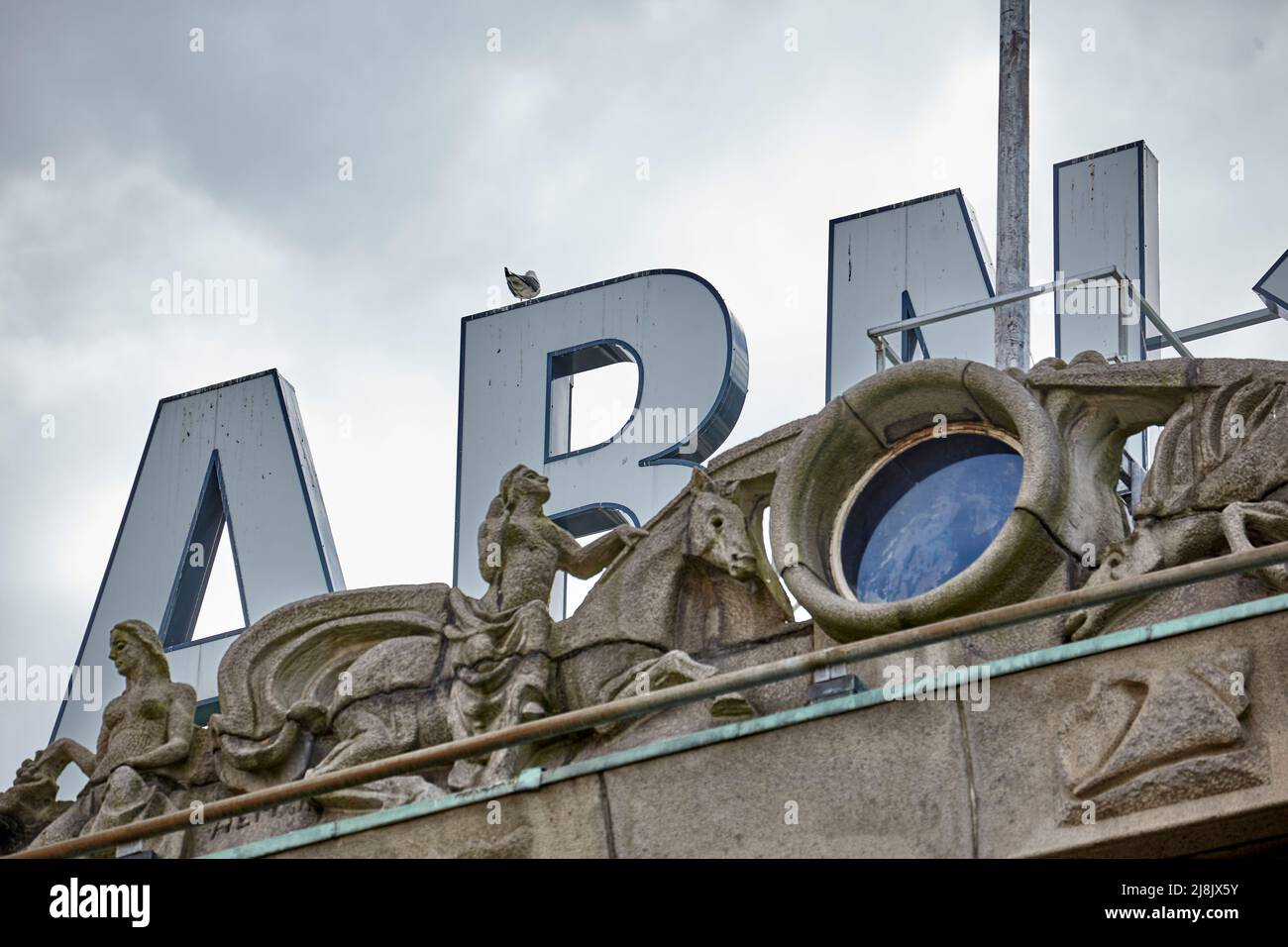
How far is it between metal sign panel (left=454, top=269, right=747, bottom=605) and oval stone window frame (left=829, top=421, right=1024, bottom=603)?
11.0 ft

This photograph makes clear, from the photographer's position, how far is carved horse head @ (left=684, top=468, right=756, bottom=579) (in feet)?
53.6

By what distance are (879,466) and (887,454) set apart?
0.29ft

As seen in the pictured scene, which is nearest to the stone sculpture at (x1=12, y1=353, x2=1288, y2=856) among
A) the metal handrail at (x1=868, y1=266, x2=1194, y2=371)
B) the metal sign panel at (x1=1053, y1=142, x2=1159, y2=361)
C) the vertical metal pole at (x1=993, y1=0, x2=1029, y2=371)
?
the metal handrail at (x1=868, y1=266, x2=1194, y2=371)

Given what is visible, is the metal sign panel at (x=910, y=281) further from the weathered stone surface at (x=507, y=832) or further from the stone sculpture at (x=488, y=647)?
the weathered stone surface at (x=507, y=832)

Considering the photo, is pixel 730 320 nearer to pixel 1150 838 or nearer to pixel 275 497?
pixel 275 497

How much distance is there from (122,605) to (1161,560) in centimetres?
943

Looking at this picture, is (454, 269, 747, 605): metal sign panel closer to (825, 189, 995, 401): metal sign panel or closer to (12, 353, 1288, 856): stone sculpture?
(825, 189, 995, 401): metal sign panel

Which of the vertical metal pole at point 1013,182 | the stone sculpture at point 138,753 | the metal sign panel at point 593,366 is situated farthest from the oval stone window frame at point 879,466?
the stone sculpture at point 138,753

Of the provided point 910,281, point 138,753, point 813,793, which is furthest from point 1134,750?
point 910,281

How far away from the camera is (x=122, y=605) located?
831 inches

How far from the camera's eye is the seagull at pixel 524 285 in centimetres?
2211

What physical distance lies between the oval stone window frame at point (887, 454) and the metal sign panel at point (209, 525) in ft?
16.9
